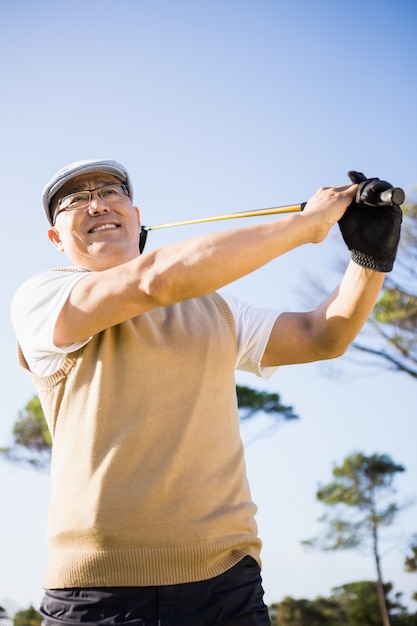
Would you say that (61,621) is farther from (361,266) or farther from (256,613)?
(361,266)

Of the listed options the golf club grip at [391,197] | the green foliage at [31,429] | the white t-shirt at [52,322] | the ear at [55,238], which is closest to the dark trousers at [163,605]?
the white t-shirt at [52,322]

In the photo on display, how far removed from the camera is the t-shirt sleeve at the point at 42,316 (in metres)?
2.12

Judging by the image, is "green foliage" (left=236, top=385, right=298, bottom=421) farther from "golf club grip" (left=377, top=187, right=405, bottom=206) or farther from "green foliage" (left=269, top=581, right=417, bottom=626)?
"golf club grip" (left=377, top=187, right=405, bottom=206)

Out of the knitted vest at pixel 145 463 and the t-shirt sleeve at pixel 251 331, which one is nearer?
the knitted vest at pixel 145 463

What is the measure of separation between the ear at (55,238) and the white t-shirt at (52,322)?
1.21 ft

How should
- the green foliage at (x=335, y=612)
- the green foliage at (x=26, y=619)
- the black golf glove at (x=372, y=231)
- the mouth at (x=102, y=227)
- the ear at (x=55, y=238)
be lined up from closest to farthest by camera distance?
the black golf glove at (x=372, y=231), the mouth at (x=102, y=227), the ear at (x=55, y=238), the green foliage at (x=26, y=619), the green foliage at (x=335, y=612)

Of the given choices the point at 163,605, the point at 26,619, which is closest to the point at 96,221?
the point at 163,605

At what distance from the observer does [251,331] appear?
7.88 ft

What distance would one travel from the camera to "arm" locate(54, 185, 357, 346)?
191 cm

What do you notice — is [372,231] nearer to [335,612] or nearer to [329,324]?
[329,324]

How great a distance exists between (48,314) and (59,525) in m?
0.54

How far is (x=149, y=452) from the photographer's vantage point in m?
2.01

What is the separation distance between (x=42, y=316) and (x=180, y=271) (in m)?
0.46

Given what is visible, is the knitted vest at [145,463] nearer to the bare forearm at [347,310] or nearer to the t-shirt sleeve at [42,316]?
the t-shirt sleeve at [42,316]
